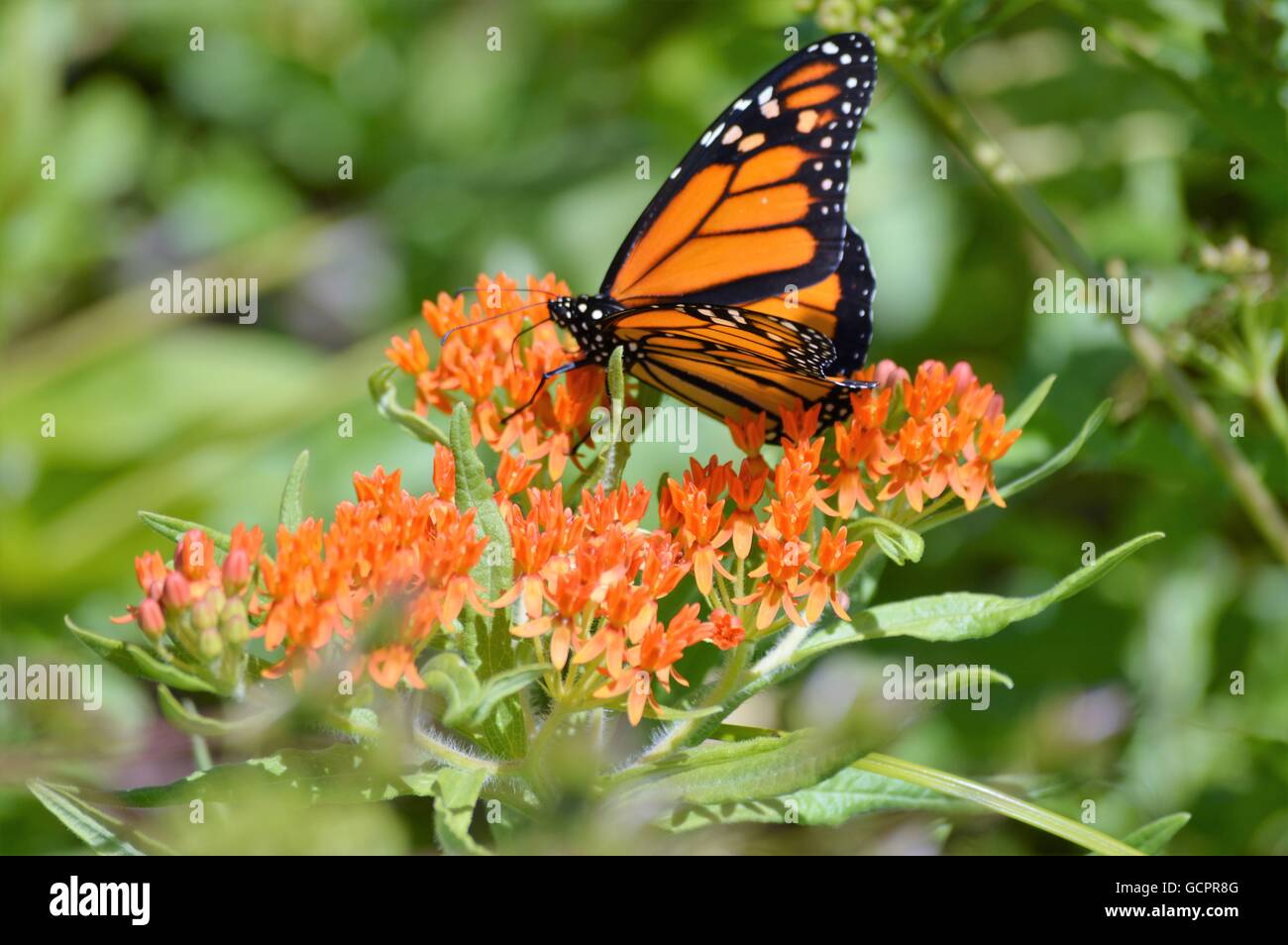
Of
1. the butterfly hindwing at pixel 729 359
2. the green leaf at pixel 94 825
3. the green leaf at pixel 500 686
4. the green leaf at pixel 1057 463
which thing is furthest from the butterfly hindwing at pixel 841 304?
the green leaf at pixel 94 825

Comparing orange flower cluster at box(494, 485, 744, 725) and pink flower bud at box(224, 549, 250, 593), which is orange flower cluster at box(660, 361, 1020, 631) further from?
pink flower bud at box(224, 549, 250, 593)

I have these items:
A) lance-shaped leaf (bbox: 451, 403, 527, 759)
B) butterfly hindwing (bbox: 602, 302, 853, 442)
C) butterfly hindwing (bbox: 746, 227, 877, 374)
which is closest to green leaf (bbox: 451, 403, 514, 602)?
lance-shaped leaf (bbox: 451, 403, 527, 759)

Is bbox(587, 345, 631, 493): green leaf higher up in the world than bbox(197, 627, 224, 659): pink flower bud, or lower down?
higher up

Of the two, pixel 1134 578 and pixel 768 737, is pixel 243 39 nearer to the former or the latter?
pixel 1134 578

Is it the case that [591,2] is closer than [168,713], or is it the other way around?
[168,713]

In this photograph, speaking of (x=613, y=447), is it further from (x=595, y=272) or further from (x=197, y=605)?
(x=595, y=272)
